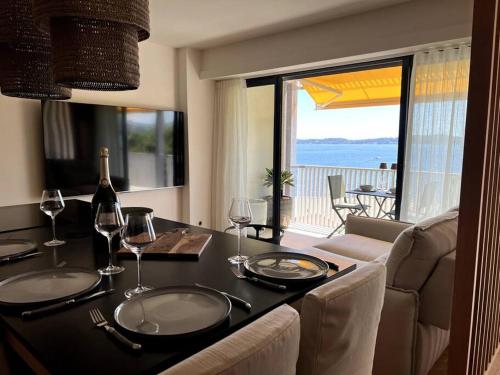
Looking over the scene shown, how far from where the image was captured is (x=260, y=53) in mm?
4004

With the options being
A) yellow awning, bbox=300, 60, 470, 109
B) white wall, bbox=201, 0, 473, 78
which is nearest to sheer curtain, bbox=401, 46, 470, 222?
yellow awning, bbox=300, 60, 470, 109

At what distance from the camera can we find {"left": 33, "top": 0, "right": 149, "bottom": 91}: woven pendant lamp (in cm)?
108

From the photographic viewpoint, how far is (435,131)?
3059 mm

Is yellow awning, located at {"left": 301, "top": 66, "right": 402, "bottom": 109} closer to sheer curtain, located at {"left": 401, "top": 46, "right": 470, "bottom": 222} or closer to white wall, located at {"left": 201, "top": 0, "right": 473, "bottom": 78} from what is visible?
white wall, located at {"left": 201, "top": 0, "right": 473, "bottom": 78}

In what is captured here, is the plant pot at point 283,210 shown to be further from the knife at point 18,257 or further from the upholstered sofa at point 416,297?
the knife at point 18,257

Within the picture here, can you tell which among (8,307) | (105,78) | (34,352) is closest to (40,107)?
(105,78)

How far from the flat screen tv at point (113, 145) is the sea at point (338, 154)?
254 cm

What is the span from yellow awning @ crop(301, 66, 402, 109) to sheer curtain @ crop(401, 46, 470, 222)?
152cm

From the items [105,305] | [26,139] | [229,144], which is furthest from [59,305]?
[229,144]

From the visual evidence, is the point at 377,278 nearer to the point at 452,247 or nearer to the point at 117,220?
the point at 117,220

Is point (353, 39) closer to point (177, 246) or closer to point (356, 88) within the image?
point (356, 88)

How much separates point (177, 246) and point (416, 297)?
1.21 meters

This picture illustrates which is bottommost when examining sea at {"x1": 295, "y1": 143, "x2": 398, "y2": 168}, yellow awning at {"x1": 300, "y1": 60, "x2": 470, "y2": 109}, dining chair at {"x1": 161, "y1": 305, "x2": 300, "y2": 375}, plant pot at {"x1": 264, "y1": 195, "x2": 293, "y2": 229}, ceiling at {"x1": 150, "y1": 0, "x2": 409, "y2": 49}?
plant pot at {"x1": 264, "y1": 195, "x2": 293, "y2": 229}

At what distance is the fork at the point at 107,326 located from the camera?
2.59 ft
